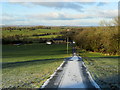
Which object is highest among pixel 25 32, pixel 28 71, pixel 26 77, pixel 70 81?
pixel 25 32

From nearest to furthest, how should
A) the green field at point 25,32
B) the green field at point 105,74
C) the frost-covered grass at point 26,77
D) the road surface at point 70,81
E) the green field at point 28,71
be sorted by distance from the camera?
1. the road surface at point 70,81
2. the green field at point 105,74
3. the frost-covered grass at point 26,77
4. the green field at point 28,71
5. the green field at point 25,32

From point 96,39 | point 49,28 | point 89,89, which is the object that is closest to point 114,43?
point 96,39

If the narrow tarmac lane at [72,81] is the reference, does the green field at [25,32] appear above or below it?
above

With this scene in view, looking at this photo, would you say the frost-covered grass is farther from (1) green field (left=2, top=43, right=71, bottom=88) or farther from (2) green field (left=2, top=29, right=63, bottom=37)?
(2) green field (left=2, top=29, right=63, bottom=37)

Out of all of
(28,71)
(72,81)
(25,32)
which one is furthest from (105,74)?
(25,32)

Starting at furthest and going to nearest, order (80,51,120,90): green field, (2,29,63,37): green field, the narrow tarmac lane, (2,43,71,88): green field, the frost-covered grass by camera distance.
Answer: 1. (2,29,63,37): green field
2. (2,43,71,88): green field
3. the frost-covered grass
4. (80,51,120,90): green field
5. the narrow tarmac lane

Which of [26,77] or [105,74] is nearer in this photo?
[26,77]

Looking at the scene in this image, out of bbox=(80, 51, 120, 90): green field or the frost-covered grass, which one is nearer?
bbox=(80, 51, 120, 90): green field

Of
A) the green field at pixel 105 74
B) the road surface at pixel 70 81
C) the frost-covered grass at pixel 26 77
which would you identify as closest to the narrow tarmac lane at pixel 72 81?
the road surface at pixel 70 81

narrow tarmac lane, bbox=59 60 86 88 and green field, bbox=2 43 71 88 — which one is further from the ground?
narrow tarmac lane, bbox=59 60 86 88

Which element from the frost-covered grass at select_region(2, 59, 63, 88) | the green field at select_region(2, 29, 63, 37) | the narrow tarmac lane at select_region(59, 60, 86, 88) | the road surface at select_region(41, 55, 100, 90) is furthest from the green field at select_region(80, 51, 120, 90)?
the green field at select_region(2, 29, 63, 37)

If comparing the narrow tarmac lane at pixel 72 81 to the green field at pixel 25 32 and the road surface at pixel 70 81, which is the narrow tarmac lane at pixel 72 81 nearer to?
the road surface at pixel 70 81

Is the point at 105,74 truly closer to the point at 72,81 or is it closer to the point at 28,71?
the point at 72,81

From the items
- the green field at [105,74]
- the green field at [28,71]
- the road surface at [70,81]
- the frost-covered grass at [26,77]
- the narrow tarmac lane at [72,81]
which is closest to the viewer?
the road surface at [70,81]
